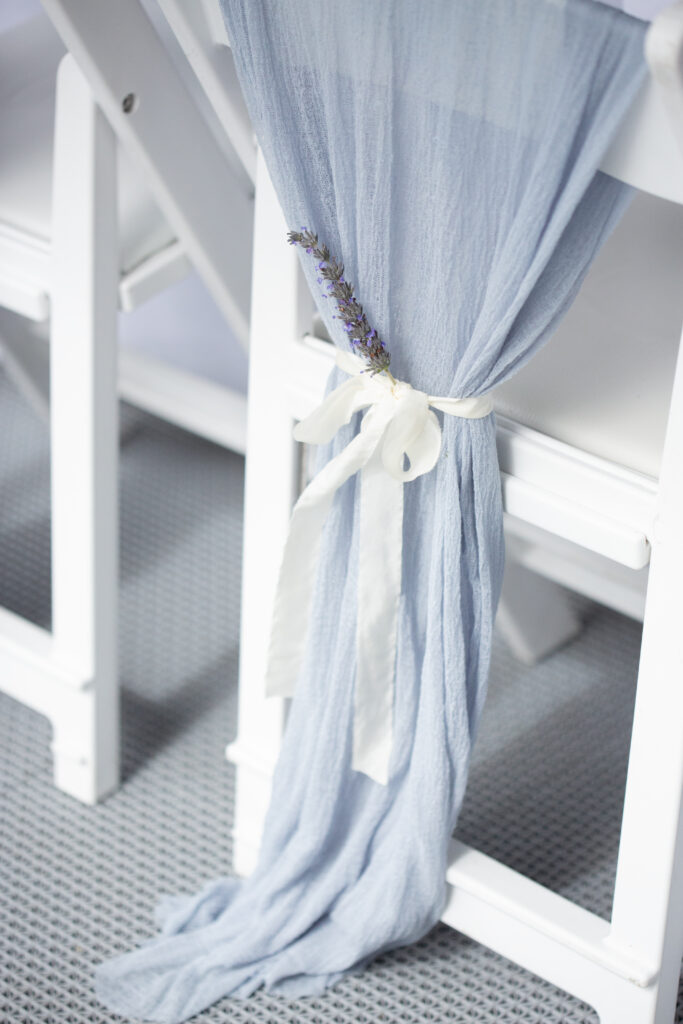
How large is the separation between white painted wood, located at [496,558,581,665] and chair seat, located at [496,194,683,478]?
0.53 metres

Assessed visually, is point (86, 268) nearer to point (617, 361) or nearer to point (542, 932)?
point (617, 361)

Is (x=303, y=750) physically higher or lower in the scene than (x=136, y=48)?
lower

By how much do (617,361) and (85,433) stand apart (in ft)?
1.69

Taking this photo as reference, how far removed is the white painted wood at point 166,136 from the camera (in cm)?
111

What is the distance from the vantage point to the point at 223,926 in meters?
1.26

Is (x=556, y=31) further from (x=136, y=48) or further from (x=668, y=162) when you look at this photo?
(x=136, y=48)

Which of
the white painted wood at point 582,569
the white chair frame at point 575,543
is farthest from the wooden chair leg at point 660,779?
the white painted wood at point 582,569

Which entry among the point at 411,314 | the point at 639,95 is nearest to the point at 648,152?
the point at 639,95

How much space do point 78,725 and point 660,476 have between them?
0.73 meters

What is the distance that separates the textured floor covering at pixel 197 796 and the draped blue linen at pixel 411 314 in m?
0.06

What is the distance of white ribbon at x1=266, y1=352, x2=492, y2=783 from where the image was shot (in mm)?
1020

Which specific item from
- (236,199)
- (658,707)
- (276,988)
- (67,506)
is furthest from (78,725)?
(658,707)

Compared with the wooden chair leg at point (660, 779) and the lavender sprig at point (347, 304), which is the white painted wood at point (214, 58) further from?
the wooden chair leg at point (660, 779)

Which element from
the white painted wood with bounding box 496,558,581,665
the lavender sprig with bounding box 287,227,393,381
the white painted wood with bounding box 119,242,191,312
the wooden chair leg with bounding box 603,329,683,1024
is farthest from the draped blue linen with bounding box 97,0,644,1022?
the white painted wood with bounding box 496,558,581,665
